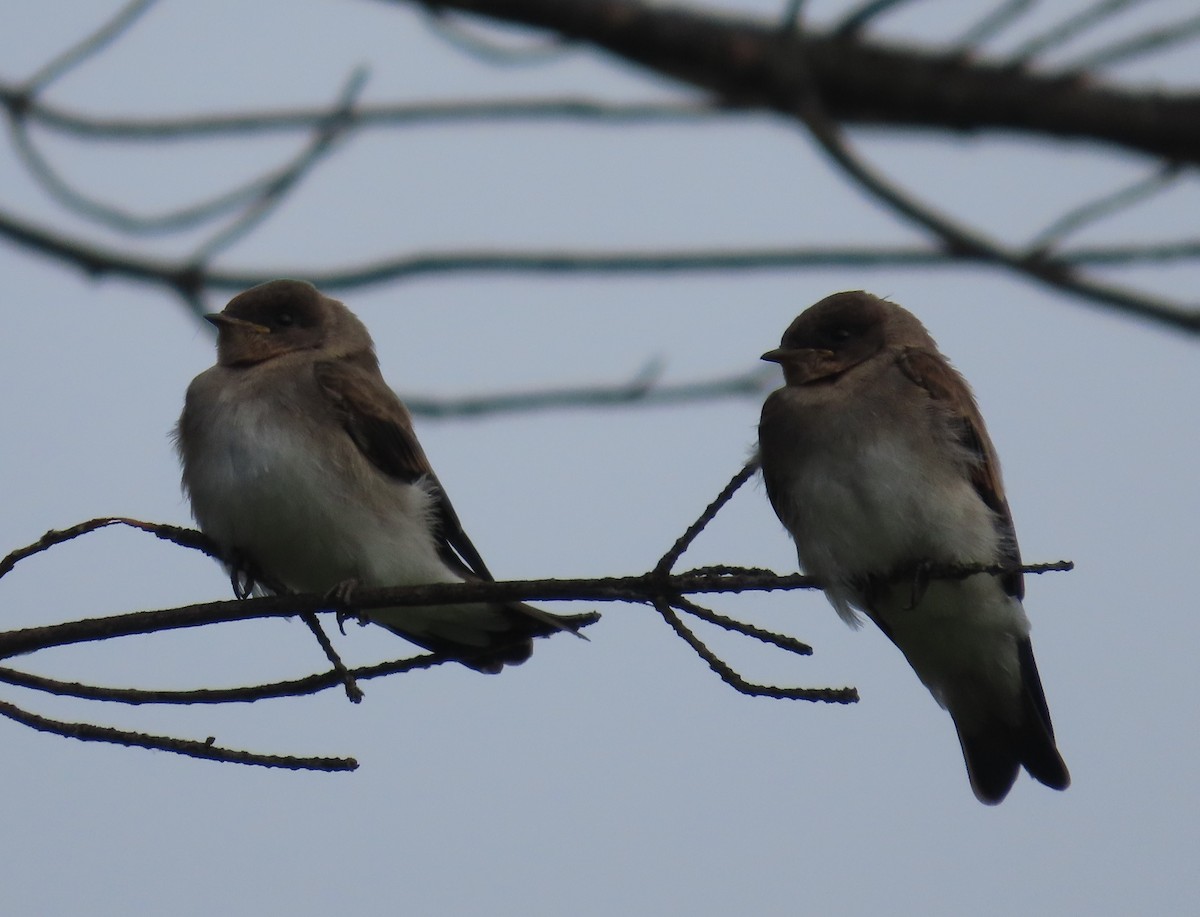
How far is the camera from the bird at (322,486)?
5.61 meters

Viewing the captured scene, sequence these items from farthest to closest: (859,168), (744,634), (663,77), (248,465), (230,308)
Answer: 1. (230,308)
2. (663,77)
3. (248,465)
4. (859,168)
5. (744,634)

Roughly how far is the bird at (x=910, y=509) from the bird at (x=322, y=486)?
107 cm

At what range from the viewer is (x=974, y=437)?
6.10 m

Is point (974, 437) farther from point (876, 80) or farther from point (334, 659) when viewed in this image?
point (334, 659)

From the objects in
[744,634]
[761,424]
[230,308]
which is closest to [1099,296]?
[744,634]

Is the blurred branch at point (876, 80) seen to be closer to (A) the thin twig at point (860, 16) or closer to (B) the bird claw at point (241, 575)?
(A) the thin twig at point (860, 16)

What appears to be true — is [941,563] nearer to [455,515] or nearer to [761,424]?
[761,424]

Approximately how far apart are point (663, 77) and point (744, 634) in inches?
112

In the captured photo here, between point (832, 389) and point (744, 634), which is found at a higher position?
point (832, 389)

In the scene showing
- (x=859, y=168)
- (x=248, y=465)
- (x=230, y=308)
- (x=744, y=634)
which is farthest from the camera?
(x=230, y=308)

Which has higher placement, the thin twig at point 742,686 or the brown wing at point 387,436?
the brown wing at point 387,436

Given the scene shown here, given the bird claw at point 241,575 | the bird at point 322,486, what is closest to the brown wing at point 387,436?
the bird at point 322,486

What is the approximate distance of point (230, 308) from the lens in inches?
256

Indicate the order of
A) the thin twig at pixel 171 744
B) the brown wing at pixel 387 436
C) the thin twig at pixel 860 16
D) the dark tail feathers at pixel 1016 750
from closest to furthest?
the thin twig at pixel 171 744 < the thin twig at pixel 860 16 < the brown wing at pixel 387 436 < the dark tail feathers at pixel 1016 750
